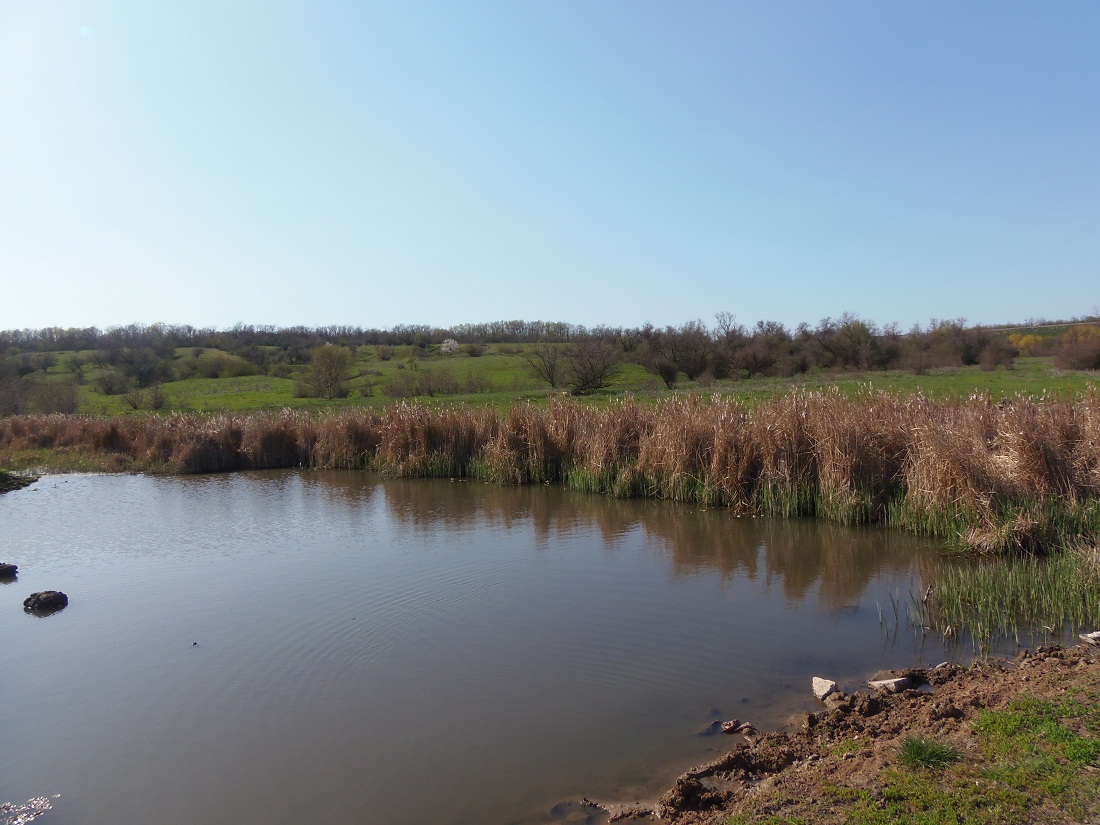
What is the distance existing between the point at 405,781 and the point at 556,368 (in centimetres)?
3679

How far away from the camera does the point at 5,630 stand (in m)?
8.65

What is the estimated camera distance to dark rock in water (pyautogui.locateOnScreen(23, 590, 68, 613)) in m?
9.22

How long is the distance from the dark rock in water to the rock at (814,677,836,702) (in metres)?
9.01

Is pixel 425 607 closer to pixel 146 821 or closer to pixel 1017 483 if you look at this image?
pixel 146 821

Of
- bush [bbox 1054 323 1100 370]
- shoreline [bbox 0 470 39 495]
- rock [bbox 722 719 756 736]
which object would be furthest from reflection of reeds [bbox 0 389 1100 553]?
bush [bbox 1054 323 1100 370]

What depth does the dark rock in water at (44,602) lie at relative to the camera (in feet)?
30.2

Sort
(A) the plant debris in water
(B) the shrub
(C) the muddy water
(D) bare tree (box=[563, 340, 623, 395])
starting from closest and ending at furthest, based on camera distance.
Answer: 1. (B) the shrub
2. (A) the plant debris in water
3. (C) the muddy water
4. (D) bare tree (box=[563, 340, 623, 395])

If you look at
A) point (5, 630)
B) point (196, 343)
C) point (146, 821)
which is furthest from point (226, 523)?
point (196, 343)

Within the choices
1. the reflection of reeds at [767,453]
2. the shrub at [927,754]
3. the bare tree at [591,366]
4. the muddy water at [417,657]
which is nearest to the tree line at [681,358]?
the bare tree at [591,366]

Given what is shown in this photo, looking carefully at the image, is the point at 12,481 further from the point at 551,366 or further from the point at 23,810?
the point at 551,366

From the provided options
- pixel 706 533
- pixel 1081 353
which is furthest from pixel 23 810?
pixel 1081 353

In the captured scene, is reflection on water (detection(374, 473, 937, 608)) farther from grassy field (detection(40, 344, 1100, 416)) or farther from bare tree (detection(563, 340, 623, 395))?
bare tree (detection(563, 340, 623, 395))

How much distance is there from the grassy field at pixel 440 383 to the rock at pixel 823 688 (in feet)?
67.5

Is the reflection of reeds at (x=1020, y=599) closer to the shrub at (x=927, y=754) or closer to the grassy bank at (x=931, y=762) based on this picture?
the grassy bank at (x=931, y=762)
